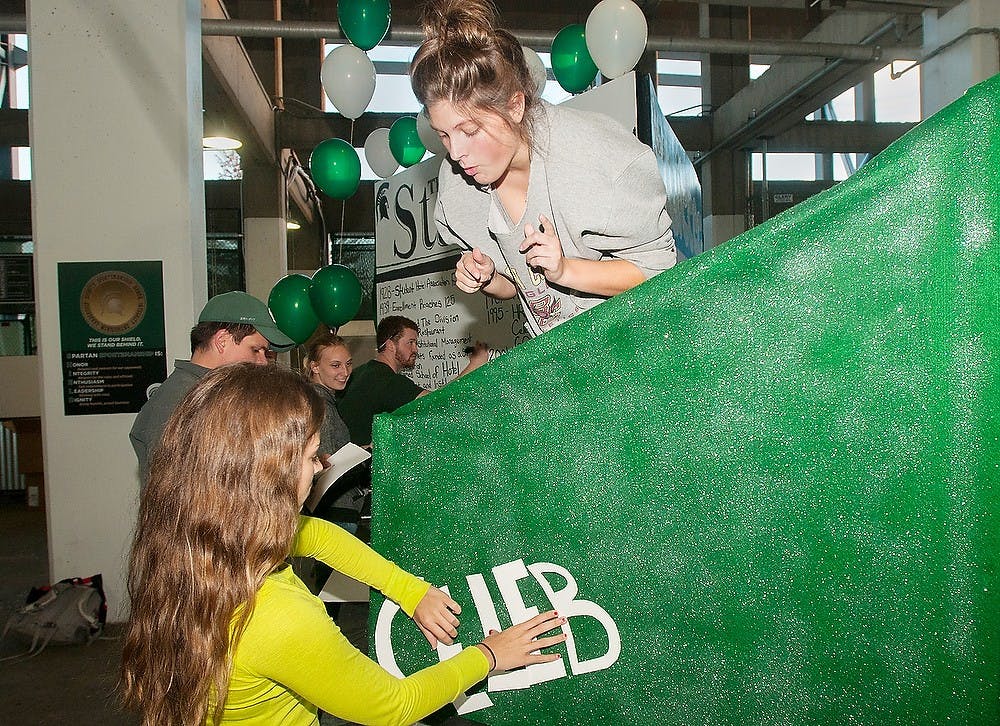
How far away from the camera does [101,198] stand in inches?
145

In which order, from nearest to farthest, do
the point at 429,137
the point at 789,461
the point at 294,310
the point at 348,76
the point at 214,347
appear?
the point at 789,461 < the point at 214,347 < the point at 429,137 < the point at 348,76 < the point at 294,310

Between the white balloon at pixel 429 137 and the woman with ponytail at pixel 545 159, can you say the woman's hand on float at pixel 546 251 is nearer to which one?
the woman with ponytail at pixel 545 159

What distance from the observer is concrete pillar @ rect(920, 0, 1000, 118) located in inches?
218

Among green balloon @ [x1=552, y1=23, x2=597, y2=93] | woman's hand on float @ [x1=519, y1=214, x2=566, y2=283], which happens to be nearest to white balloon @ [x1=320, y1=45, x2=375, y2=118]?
green balloon @ [x1=552, y1=23, x2=597, y2=93]

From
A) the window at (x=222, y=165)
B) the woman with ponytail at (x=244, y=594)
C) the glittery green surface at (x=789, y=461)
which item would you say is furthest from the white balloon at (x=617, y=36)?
the window at (x=222, y=165)

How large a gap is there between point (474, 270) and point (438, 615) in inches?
28.3

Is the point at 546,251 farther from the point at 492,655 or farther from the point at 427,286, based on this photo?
the point at 427,286

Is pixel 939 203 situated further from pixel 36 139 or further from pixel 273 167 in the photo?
pixel 273 167

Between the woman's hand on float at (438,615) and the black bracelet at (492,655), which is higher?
the woman's hand on float at (438,615)

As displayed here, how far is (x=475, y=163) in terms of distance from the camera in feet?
4.49

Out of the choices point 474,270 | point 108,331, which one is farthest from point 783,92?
point 474,270

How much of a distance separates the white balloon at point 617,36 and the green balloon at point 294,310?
2266 mm

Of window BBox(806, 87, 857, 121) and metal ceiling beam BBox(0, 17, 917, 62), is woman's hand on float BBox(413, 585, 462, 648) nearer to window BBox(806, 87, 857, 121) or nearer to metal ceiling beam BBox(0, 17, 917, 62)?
metal ceiling beam BBox(0, 17, 917, 62)

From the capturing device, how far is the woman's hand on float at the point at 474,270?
1522 millimetres
